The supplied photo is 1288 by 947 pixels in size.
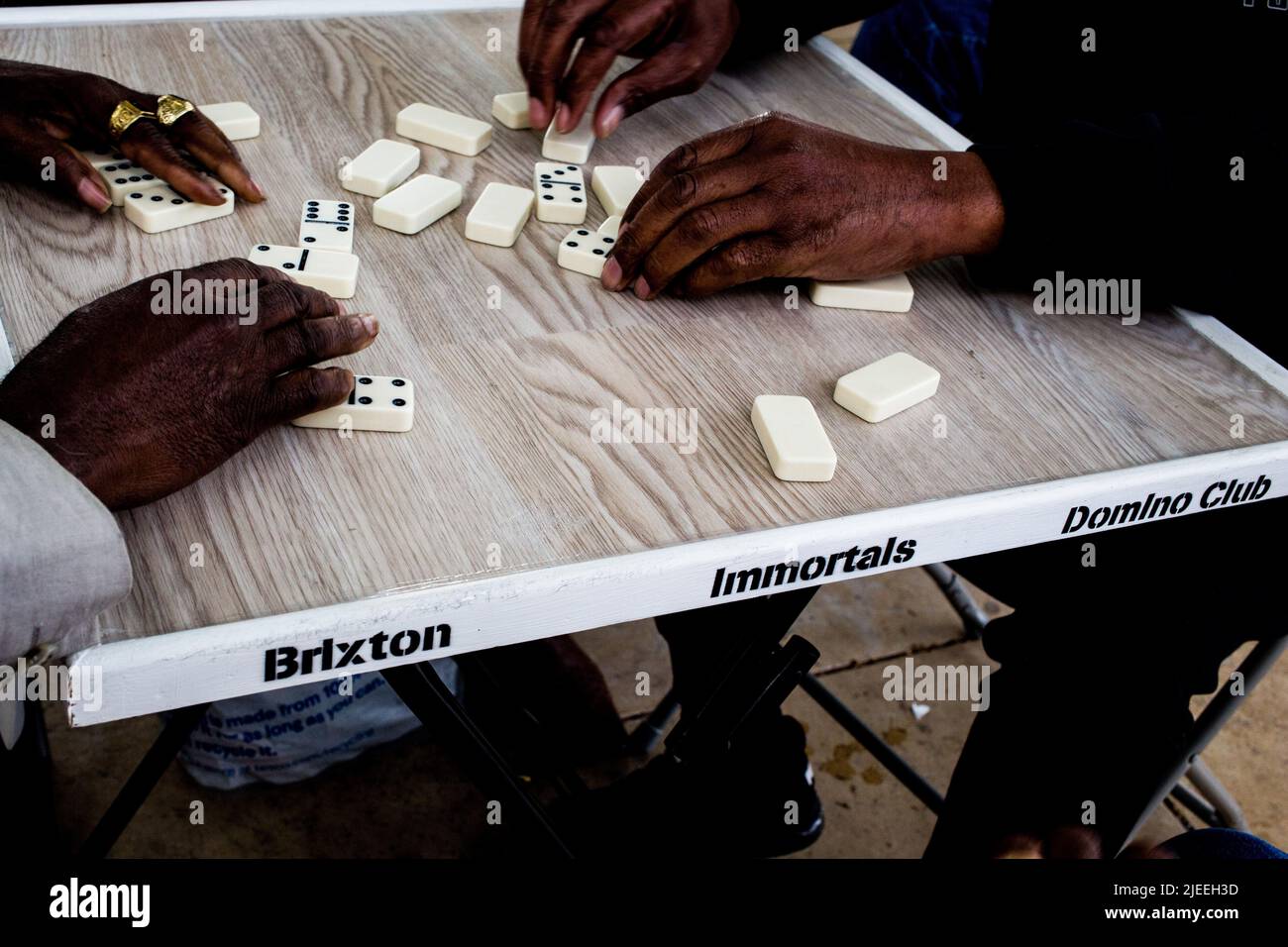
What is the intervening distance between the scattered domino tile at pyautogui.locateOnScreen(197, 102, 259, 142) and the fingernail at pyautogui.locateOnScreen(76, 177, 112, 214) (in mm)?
194

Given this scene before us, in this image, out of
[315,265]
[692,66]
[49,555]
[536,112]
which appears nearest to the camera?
[49,555]

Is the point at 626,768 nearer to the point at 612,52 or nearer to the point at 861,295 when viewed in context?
the point at 861,295

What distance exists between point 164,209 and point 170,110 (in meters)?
0.16

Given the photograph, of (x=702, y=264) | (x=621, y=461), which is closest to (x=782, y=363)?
(x=702, y=264)

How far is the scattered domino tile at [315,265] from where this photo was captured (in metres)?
1.15

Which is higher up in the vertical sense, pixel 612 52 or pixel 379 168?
pixel 612 52

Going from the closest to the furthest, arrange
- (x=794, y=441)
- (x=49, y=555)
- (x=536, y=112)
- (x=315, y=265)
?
(x=49, y=555) → (x=794, y=441) → (x=315, y=265) → (x=536, y=112)

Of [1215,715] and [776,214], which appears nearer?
[776,214]

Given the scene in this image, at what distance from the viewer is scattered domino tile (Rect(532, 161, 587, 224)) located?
135 centimetres

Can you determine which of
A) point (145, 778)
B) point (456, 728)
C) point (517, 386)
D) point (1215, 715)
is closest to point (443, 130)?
point (517, 386)

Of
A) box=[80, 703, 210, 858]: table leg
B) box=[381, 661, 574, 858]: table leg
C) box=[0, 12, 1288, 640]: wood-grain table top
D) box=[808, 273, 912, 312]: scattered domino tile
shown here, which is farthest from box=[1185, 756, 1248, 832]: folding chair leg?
box=[80, 703, 210, 858]: table leg

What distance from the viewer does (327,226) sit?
4.08ft

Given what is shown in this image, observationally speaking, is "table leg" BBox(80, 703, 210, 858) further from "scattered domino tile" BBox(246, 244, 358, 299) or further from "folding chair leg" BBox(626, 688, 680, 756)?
"folding chair leg" BBox(626, 688, 680, 756)

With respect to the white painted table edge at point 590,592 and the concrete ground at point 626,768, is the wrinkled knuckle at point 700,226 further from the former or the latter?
the concrete ground at point 626,768
